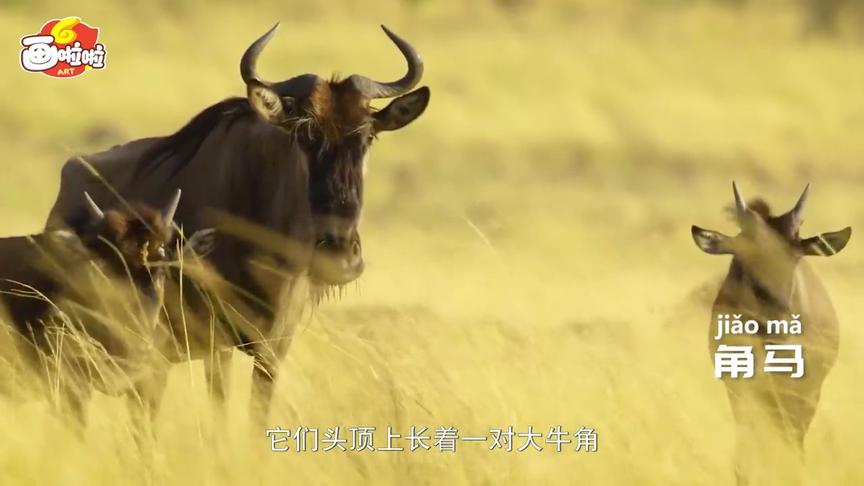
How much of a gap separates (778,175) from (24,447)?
23.9 meters

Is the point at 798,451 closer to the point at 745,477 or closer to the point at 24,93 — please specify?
the point at 745,477

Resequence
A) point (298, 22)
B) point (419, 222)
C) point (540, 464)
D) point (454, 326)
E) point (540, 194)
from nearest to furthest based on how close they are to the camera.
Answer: point (540, 464) < point (454, 326) < point (419, 222) < point (540, 194) < point (298, 22)

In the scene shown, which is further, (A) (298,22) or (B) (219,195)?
(A) (298,22)

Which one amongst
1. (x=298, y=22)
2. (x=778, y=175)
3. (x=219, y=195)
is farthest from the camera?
(x=298, y=22)

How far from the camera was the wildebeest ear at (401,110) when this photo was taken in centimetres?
884

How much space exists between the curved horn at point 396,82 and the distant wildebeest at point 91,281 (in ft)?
3.44

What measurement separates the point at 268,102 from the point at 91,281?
3.89ft

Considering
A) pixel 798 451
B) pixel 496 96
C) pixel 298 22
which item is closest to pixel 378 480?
pixel 798 451

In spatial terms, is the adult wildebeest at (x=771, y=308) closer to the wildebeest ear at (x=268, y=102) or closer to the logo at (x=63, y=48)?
the wildebeest ear at (x=268, y=102)

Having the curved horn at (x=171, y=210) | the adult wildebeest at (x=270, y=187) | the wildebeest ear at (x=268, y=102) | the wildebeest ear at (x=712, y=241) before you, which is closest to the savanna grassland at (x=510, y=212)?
the adult wildebeest at (x=270, y=187)

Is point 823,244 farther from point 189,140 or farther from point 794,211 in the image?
point 189,140

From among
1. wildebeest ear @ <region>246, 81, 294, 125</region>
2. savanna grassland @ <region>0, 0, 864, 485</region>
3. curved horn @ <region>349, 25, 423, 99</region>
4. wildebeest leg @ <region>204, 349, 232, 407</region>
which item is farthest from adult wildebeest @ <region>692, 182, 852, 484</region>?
wildebeest leg @ <region>204, 349, 232, 407</region>

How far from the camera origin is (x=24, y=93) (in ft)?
101

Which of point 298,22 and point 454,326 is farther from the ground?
point 298,22
